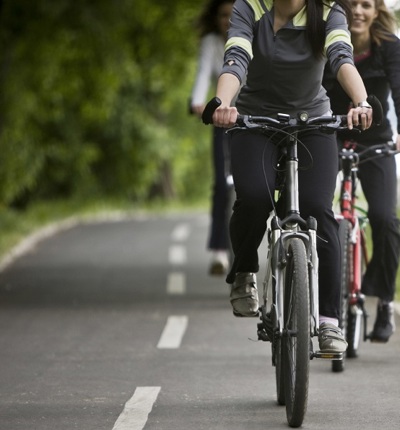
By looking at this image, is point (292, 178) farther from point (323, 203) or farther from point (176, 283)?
point (176, 283)

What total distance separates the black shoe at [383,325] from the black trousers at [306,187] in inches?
68.6

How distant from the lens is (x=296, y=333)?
18.4 ft

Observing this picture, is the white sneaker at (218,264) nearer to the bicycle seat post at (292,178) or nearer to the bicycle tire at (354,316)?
the bicycle tire at (354,316)

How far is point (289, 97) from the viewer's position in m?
6.23

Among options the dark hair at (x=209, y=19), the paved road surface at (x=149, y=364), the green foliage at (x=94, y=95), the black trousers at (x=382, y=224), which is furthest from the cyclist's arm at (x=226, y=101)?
the green foliage at (x=94, y=95)

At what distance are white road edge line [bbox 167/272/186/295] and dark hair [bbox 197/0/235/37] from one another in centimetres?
234

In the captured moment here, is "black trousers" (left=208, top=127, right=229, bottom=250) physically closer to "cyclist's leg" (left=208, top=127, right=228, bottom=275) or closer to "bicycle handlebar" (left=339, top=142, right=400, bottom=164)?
"cyclist's leg" (left=208, top=127, right=228, bottom=275)

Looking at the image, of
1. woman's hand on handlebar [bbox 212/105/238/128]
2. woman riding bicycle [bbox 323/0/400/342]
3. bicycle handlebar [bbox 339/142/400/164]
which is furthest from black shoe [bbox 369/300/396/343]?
woman's hand on handlebar [bbox 212/105/238/128]

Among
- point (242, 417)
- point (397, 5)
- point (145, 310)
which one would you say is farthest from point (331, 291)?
point (145, 310)

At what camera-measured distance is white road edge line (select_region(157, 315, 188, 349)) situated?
8.51 metres

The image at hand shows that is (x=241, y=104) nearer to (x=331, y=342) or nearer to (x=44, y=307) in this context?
(x=331, y=342)

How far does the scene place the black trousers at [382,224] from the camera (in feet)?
25.2

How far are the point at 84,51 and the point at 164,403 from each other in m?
14.2

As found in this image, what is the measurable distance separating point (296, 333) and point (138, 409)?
0.96 meters
